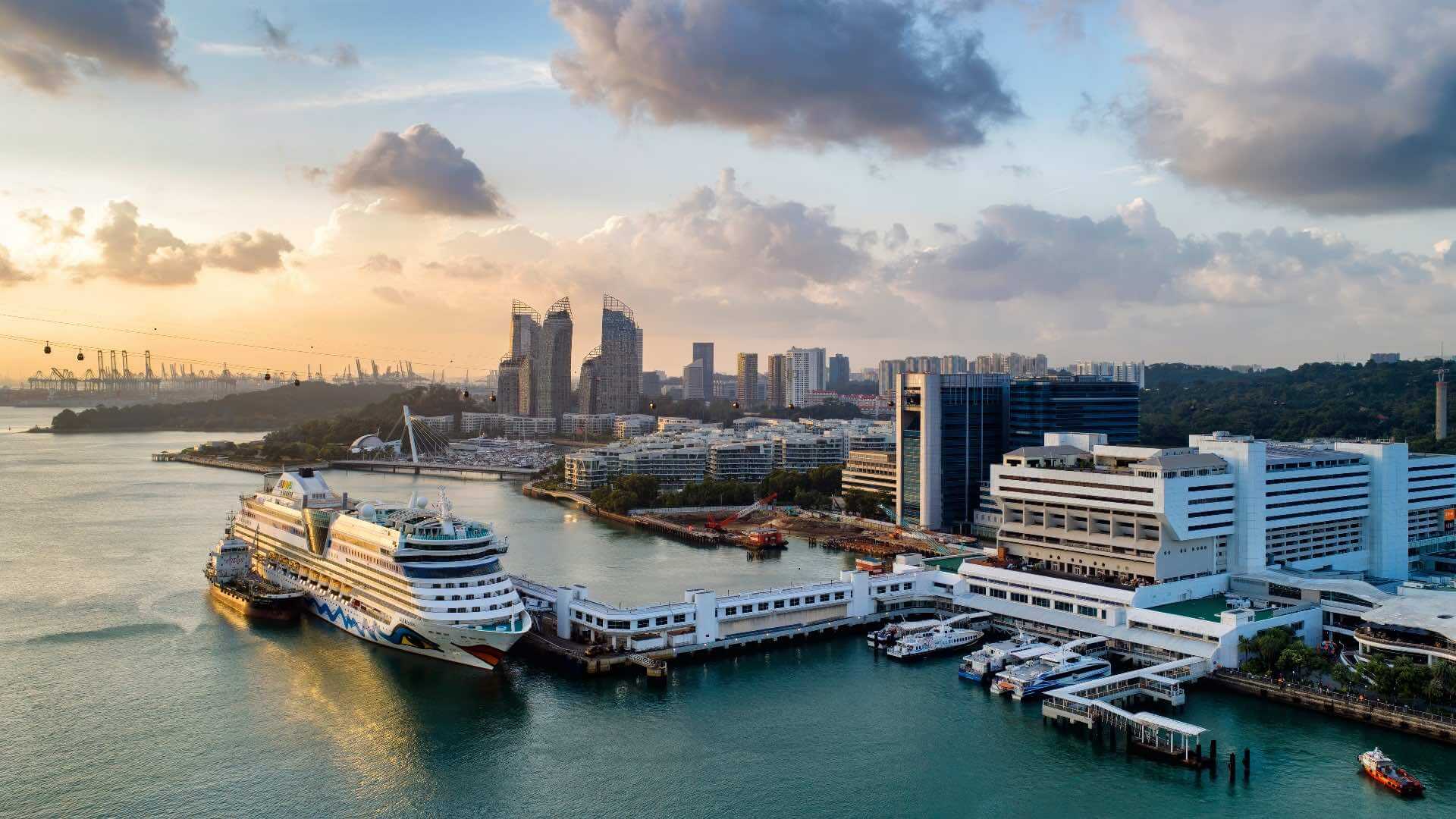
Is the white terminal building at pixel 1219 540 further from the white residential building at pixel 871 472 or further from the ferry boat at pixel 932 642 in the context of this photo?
the white residential building at pixel 871 472

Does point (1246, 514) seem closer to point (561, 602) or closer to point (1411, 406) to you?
point (561, 602)

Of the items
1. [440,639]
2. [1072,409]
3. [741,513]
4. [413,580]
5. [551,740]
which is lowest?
[551,740]

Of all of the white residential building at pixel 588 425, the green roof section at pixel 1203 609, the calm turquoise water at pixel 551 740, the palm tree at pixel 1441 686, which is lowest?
the calm turquoise water at pixel 551 740

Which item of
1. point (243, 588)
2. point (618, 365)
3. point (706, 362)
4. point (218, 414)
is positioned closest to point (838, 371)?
point (706, 362)

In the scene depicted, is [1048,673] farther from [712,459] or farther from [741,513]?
[712,459]

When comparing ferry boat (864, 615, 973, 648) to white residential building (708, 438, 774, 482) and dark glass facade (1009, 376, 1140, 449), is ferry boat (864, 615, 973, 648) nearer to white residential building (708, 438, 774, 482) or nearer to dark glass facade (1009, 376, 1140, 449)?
dark glass facade (1009, 376, 1140, 449)

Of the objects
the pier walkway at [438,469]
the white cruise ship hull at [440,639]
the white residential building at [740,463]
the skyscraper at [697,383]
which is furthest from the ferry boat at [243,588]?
the skyscraper at [697,383]
